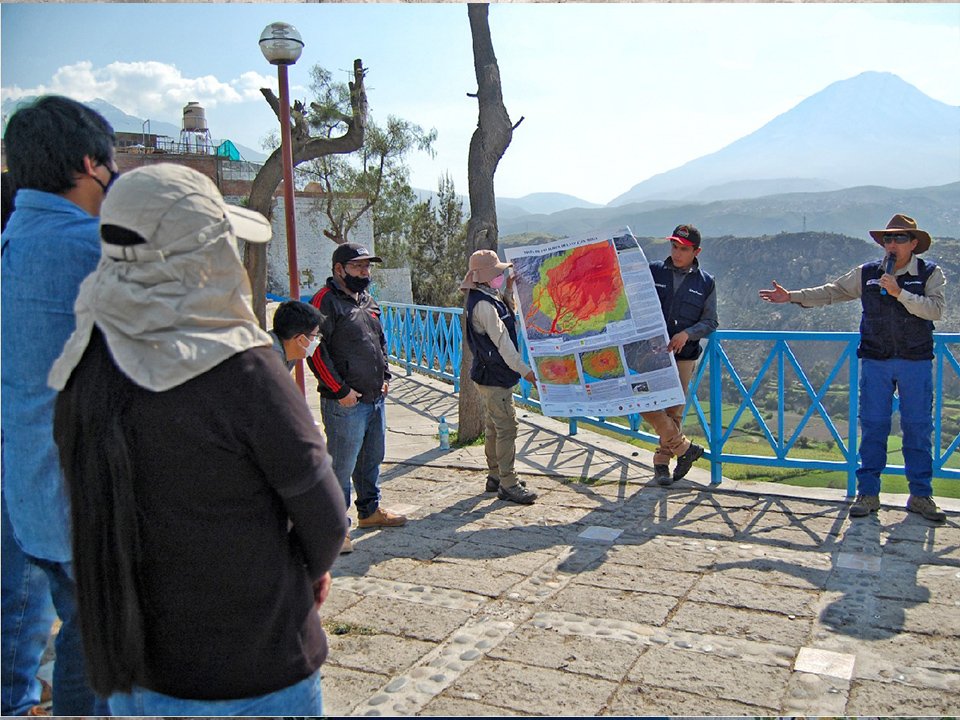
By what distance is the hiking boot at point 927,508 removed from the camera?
493 centimetres

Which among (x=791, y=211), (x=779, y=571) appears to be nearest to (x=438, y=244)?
(x=791, y=211)

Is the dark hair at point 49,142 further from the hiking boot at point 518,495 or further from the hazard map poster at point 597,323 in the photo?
the hiking boot at point 518,495

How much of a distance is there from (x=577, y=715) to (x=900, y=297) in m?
3.18

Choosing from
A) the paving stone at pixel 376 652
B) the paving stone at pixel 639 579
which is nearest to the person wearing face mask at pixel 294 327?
the paving stone at pixel 376 652

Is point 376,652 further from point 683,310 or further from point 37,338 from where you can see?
point 683,310

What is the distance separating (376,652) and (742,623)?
1.63 meters

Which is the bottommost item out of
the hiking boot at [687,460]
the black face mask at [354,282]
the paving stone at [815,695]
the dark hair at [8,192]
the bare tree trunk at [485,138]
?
the paving stone at [815,695]

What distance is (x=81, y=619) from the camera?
171 centimetres

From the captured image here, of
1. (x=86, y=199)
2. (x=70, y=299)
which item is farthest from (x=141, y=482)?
(x=86, y=199)

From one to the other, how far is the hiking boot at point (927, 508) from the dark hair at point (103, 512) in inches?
184

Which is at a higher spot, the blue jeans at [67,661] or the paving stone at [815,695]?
the blue jeans at [67,661]

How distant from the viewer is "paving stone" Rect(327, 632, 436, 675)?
11.3ft

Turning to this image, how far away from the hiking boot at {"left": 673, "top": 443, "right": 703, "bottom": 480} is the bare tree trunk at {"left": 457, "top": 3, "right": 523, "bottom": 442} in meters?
1.99

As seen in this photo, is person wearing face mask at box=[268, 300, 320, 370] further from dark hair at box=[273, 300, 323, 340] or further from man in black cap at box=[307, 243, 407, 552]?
man in black cap at box=[307, 243, 407, 552]
